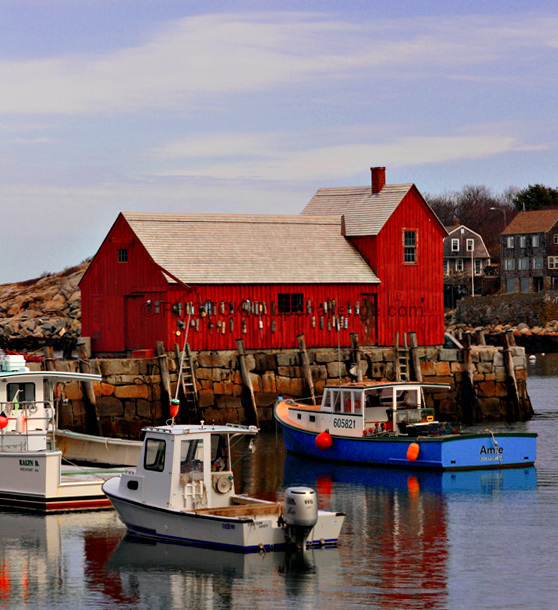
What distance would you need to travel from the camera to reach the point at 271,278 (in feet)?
153

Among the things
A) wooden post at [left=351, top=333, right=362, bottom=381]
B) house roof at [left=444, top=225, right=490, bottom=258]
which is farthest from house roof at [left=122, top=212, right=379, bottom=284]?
house roof at [left=444, top=225, right=490, bottom=258]

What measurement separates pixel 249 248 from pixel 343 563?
84.7ft

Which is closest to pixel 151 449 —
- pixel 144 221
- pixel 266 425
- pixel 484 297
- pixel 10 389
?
pixel 10 389

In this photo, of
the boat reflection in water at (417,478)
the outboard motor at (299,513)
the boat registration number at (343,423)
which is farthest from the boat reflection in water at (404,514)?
the boat registration number at (343,423)

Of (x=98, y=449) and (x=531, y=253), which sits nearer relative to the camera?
(x=98, y=449)

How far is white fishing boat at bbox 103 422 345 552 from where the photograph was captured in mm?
22906

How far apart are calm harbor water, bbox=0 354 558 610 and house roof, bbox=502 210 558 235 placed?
296 feet

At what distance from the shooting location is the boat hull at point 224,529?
22.9 metres

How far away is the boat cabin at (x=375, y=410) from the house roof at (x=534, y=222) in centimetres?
8475

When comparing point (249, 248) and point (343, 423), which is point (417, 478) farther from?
point (249, 248)

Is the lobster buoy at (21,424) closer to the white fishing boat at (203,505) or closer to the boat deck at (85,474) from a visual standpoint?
the boat deck at (85,474)

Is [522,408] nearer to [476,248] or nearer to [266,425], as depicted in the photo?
[266,425]

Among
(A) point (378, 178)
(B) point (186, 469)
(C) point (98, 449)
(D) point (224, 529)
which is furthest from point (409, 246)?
(D) point (224, 529)

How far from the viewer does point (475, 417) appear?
4691 cm
